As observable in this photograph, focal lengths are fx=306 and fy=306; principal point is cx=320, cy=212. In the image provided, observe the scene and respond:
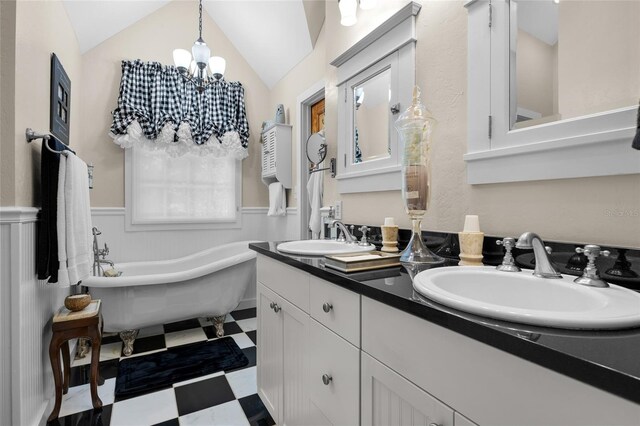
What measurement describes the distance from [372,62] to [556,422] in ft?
5.37

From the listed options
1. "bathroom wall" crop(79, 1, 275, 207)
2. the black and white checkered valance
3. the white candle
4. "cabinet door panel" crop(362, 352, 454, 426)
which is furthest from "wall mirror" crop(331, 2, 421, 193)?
"bathroom wall" crop(79, 1, 275, 207)

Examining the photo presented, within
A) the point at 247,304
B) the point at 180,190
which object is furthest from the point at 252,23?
the point at 247,304

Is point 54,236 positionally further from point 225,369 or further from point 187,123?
point 187,123

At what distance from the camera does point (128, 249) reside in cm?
312

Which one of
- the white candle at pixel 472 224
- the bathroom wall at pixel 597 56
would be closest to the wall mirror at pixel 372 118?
the white candle at pixel 472 224

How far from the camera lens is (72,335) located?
163 cm

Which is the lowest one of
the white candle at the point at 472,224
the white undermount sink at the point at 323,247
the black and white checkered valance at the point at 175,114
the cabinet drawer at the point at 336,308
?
the cabinet drawer at the point at 336,308

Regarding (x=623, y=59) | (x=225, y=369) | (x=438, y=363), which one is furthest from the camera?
(x=225, y=369)

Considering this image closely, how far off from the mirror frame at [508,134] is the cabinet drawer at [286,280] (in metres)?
0.75

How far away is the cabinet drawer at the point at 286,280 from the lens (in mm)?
1176

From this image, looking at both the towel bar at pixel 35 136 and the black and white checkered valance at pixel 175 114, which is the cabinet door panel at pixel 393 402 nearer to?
the towel bar at pixel 35 136

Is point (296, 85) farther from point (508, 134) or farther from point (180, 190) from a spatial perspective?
point (508, 134)

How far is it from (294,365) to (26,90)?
1.84 meters

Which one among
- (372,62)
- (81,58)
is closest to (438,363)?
(372,62)
